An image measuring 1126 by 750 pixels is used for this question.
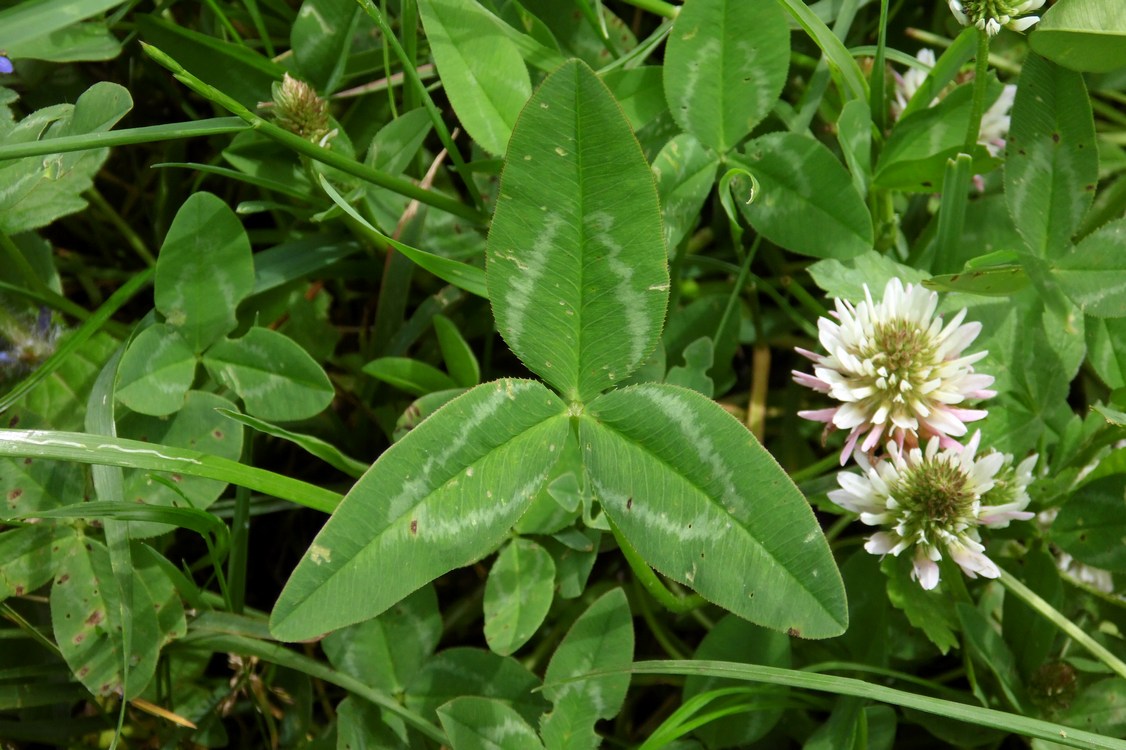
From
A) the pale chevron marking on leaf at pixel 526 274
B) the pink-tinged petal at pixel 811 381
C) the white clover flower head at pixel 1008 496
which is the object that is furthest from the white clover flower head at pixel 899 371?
the pale chevron marking on leaf at pixel 526 274

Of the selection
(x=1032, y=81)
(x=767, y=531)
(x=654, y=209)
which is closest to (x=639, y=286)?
(x=654, y=209)

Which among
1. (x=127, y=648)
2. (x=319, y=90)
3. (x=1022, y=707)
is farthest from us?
(x=319, y=90)

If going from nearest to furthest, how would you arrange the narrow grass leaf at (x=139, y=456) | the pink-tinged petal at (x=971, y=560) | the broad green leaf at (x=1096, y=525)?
the narrow grass leaf at (x=139, y=456) < the pink-tinged petal at (x=971, y=560) < the broad green leaf at (x=1096, y=525)

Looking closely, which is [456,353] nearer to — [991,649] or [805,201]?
[805,201]

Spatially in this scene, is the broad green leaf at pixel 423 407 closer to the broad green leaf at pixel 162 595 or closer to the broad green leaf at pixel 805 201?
the broad green leaf at pixel 162 595

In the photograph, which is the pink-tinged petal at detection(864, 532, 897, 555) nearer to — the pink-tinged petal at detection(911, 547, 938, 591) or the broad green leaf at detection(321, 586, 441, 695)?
the pink-tinged petal at detection(911, 547, 938, 591)

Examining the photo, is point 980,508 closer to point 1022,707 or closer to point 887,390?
point 887,390

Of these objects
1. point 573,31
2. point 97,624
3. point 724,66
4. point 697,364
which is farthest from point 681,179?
point 97,624
